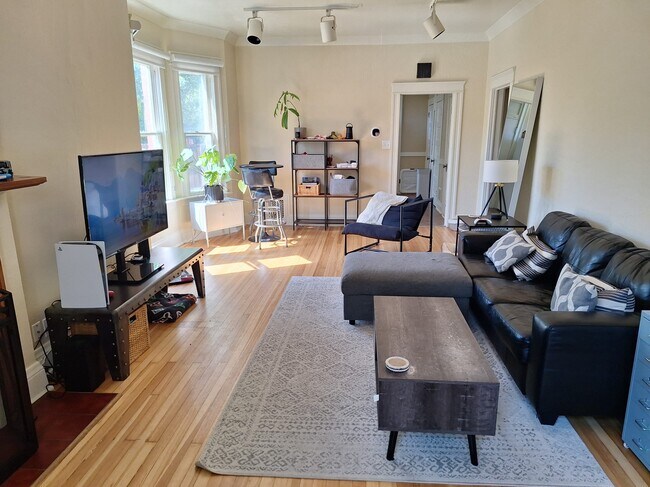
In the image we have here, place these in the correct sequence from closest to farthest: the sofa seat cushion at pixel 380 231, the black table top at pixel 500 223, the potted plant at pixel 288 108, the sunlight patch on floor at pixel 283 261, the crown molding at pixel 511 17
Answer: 1. the black table top at pixel 500 223
2. the crown molding at pixel 511 17
3. the sofa seat cushion at pixel 380 231
4. the sunlight patch on floor at pixel 283 261
5. the potted plant at pixel 288 108

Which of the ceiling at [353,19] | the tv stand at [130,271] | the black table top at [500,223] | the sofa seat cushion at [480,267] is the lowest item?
the sofa seat cushion at [480,267]

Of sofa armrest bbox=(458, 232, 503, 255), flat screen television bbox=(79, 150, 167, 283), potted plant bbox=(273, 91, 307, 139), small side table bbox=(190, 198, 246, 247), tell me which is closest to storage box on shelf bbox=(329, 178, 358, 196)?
potted plant bbox=(273, 91, 307, 139)

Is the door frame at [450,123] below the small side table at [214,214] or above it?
above

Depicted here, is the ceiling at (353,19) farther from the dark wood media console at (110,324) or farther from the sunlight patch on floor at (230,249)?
the dark wood media console at (110,324)

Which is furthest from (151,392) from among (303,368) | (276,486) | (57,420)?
(276,486)

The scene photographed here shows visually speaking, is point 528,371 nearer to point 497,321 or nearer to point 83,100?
point 497,321

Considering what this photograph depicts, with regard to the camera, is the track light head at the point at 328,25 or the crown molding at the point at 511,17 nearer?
the crown molding at the point at 511,17

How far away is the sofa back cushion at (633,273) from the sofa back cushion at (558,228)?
0.61 m

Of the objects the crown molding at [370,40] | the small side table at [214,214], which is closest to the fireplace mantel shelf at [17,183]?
the small side table at [214,214]

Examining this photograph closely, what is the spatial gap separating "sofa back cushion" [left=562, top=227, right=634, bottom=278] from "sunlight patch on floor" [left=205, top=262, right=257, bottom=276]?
306 centimetres

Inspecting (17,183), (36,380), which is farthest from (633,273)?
(36,380)

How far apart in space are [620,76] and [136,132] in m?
3.56

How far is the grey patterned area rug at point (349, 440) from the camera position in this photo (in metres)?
1.92

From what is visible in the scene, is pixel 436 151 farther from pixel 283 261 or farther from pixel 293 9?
pixel 283 261
